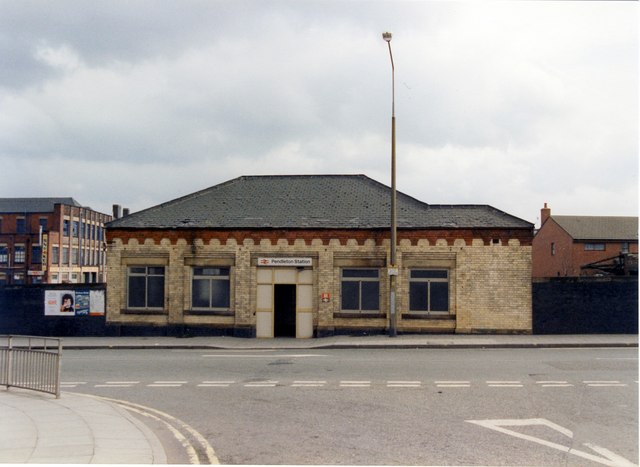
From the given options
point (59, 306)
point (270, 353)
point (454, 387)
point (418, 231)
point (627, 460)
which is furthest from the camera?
point (59, 306)

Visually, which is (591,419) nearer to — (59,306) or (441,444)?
(441,444)

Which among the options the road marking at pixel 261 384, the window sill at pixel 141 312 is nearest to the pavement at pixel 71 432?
the road marking at pixel 261 384

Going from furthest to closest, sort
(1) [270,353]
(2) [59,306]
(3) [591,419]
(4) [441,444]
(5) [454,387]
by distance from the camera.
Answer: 1. (2) [59,306]
2. (1) [270,353]
3. (5) [454,387]
4. (3) [591,419]
5. (4) [441,444]

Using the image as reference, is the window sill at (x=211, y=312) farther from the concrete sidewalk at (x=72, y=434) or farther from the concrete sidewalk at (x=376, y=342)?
the concrete sidewalk at (x=72, y=434)

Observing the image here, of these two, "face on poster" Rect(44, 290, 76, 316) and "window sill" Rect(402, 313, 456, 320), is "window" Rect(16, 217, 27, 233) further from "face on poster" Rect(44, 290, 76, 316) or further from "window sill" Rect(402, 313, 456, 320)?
"window sill" Rect(402, 313, 456, 320)

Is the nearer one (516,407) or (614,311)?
(516,407)

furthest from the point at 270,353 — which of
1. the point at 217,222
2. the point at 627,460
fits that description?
the point at 627,460

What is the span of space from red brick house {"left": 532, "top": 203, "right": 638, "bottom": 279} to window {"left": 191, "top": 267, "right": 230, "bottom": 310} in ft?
101

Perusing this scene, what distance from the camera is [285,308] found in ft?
81.8

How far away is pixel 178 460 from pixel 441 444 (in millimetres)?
3731

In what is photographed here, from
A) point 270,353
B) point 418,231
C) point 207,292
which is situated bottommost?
point 270,353

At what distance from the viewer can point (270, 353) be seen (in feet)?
63.6

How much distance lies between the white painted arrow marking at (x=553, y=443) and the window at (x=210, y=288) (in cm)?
1557

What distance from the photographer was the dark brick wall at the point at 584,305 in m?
23.3
